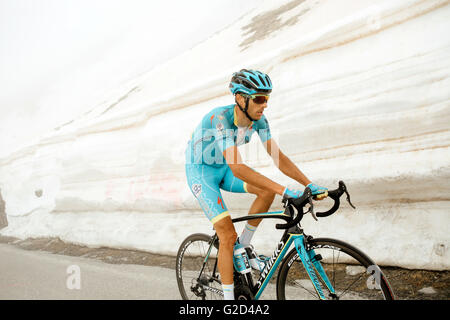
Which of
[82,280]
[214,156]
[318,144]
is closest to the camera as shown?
[214,156]

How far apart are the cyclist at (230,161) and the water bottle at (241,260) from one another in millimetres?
96

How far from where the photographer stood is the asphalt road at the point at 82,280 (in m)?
4.22

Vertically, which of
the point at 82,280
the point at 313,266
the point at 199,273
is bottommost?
the point at 82,280

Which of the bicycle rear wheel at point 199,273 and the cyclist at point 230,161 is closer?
the cyclist at point 230,161

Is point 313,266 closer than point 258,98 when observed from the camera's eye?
Yes

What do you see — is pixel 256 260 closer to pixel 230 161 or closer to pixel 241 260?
pixel 241 260

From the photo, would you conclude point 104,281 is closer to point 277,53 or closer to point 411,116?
point 411,116

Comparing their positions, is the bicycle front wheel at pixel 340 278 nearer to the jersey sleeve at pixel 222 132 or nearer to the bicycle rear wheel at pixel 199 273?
the bicycle rear wheel at pixel 199 273

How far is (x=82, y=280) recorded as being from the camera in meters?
4.85

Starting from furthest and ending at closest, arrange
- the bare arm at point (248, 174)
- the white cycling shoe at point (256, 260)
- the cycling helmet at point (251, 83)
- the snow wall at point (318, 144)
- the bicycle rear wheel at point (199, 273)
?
the snow wall at point (318, 144) → the bicycle rear wheel at point (199, 273) → the white cycling shoe at point (256, 260) → the cycling helmet at point (251, 83) → the bare arm at point (248, 174)

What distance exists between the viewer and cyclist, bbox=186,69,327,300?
108 inches

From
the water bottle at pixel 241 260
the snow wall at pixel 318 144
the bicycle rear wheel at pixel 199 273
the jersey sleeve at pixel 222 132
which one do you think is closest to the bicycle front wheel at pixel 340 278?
the water bottle at pixel 241 260

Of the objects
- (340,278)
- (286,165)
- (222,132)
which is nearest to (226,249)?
(286,165)

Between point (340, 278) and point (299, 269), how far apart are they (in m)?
0.59
